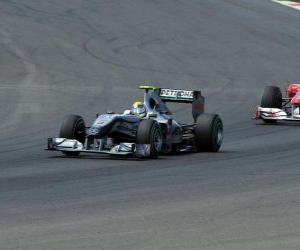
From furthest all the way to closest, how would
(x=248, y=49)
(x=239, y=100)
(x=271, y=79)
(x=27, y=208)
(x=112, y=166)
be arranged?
(x=248, y=49) → (x=271, y=79) → (x=239, y=100) → (x=112, y=166) → (x=27, y=208)

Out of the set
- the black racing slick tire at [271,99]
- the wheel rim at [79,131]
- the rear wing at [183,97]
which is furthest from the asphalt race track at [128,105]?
the rear wing at [183,97]

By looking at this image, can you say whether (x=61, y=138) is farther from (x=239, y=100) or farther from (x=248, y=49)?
(x=248, y=49)

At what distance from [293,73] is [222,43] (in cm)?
428

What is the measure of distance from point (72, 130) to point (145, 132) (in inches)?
49.3

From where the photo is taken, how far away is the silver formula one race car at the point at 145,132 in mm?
15672

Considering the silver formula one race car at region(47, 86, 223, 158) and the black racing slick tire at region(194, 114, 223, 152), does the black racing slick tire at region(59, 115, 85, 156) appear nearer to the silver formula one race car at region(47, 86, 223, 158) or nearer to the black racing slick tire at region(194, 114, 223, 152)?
the silver formula one race car at region(47, 86, 223, 158)

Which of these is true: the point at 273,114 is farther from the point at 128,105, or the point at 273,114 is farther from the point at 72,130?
the point at 72,130

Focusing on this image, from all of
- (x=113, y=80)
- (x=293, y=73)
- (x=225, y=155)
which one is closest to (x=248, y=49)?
(x=293, y=73)

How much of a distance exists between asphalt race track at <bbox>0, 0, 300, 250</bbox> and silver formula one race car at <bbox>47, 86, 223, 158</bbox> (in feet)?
0.77

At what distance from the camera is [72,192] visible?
1206 cm

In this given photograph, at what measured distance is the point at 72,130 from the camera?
16.2 m

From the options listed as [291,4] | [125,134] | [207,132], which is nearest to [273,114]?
[207,132]

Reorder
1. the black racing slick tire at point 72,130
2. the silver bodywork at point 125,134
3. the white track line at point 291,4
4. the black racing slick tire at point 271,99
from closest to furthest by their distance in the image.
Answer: the silver bodywork at point 125,134
the black racing slick tire at point 72,130
the black racing slick tire at point 271,99
the white track line at point 291,4

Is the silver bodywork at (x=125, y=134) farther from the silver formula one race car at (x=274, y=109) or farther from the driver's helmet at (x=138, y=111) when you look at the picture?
the silver formula one race car at (x=274, y=109)
